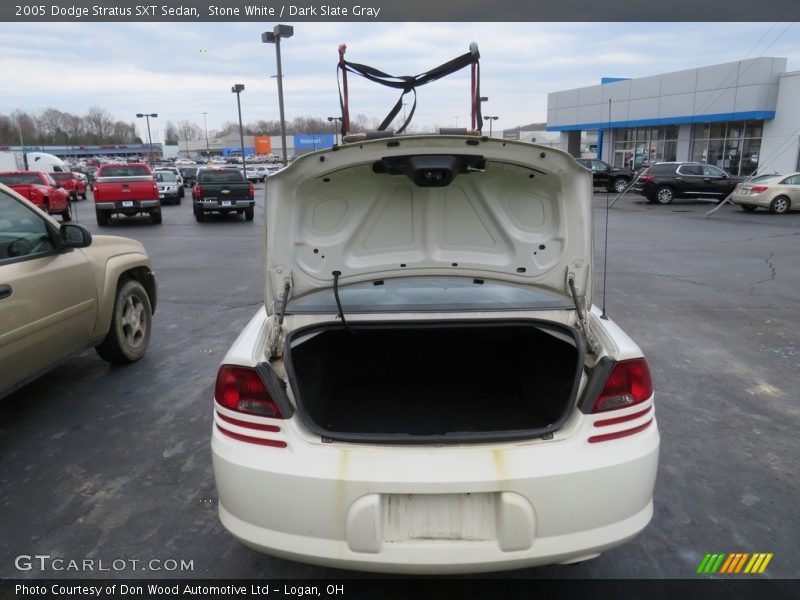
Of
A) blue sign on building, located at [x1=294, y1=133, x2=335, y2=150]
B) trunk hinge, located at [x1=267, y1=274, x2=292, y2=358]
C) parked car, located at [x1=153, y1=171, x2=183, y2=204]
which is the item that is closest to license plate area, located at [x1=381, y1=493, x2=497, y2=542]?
trunk hinge, located at [x1=267, y1=274, x2=292, y2=358]

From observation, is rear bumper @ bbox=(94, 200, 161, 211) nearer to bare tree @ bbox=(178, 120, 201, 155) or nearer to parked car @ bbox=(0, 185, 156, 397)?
parked car @ bbox=(0, 185, 156, 397)

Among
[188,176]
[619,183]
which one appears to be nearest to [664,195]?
[619,183]

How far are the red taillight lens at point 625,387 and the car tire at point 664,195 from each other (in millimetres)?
22892

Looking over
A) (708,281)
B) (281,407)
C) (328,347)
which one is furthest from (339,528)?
(708,281)

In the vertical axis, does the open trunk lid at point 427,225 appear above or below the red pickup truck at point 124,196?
above

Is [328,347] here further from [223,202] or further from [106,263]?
Answer: [223,202]

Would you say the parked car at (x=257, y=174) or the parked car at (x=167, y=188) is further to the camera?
the parked car at (x=257, y=174)

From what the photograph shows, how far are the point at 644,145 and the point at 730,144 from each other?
5.17 m

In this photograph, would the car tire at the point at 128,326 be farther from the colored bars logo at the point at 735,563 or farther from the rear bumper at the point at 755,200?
the rear bumper at the point at 755,200

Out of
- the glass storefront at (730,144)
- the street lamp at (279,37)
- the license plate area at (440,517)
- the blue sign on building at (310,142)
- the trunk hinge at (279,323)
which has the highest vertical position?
the street lamp at (279,37)

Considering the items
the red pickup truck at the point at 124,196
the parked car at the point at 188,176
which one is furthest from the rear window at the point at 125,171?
the parked car at the point at 188,176

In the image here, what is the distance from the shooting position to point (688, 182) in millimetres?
22391

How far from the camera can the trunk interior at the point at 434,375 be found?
2.89m

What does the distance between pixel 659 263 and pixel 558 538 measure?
9.49 m
